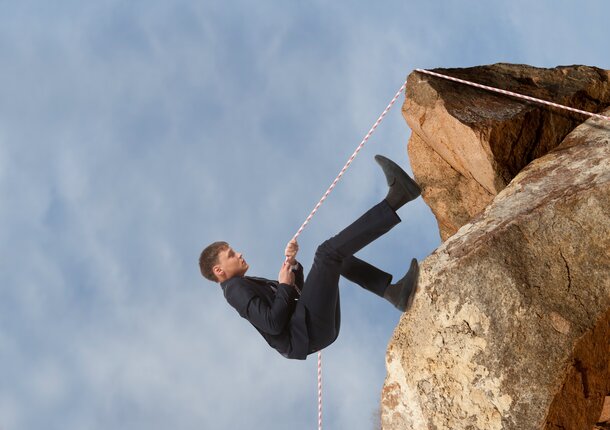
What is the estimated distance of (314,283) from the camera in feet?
20.1

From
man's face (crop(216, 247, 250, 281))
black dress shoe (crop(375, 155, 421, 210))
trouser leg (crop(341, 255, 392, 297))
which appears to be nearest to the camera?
black dress shoe (crop(375, 155, 421, 210))

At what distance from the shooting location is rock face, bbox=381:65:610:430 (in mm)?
5762

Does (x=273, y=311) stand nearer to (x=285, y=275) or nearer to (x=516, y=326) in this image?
(x=285, y=275)

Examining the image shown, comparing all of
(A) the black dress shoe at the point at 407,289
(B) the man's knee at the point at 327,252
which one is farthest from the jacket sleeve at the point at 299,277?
(A) the black dress shoe at the point at 407,289

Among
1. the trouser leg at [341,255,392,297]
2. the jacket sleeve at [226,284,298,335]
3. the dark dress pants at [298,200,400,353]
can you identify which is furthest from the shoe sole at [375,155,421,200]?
the jacket sleeve at [226,284,298,335]

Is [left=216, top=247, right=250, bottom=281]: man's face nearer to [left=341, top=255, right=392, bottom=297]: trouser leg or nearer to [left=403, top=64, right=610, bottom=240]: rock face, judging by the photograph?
[left=341, top=255, right=392, bottom=297]: trouser leg

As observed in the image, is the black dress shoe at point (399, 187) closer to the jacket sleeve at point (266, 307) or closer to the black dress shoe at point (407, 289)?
the black dress shoe at point (407, 289)

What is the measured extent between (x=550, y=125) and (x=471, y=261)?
2.13m

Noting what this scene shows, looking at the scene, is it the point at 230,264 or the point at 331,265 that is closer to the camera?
the point at 331,265

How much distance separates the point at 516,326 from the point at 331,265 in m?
1.43

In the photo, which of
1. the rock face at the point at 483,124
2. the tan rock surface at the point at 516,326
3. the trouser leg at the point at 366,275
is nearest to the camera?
the tan rock surface at the point at 516,326

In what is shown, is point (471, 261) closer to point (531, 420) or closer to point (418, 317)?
point (418, 317)

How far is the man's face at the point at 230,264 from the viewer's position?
21.0 feet

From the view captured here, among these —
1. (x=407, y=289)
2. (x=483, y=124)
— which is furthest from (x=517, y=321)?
(x=483, y=124)
